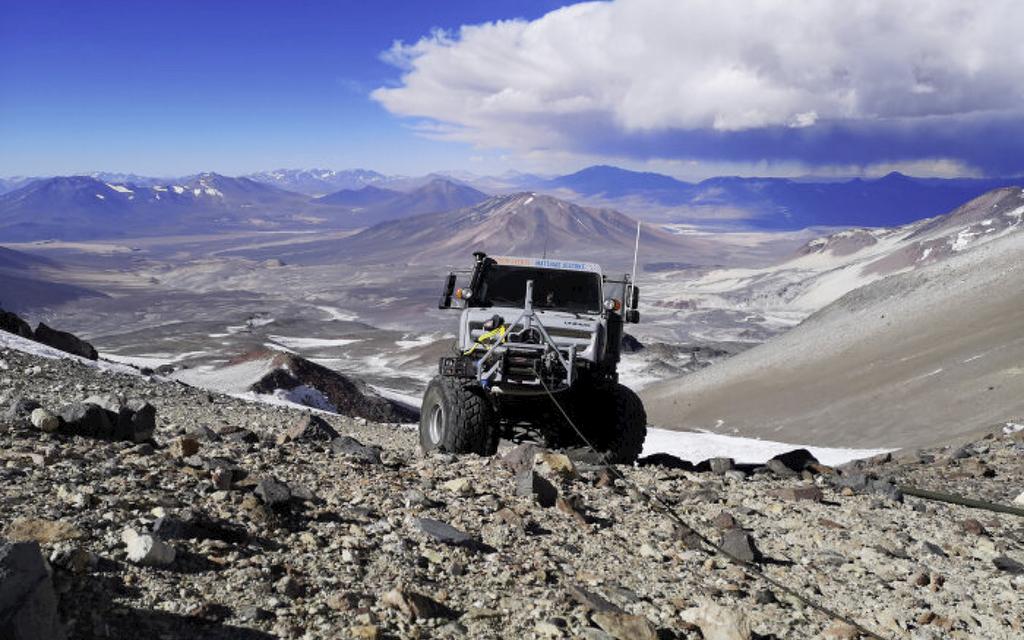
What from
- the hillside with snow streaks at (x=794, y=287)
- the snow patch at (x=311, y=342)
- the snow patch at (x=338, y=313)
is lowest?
the snow patch at (x=338, y=313)

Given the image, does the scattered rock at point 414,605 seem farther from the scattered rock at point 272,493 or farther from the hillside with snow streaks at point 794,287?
the hillside with snow streaks at point 794,287

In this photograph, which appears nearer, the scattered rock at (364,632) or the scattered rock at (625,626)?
the scattered rock at (364,632)

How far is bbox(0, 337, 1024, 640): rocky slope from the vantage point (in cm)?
443

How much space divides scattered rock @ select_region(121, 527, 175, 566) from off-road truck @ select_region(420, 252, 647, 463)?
5.10 m

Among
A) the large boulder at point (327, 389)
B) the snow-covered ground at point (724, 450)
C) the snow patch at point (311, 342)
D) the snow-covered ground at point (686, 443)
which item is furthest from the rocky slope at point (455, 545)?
the snow patch at point (311, 342)

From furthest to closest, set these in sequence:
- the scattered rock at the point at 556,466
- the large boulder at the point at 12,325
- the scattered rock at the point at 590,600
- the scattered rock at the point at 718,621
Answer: the large boulder at the point at 12,325
the scattered rock at the point at 556,466
the scattered rock at the point at 590,600
the scattered rock at the point at 718,621

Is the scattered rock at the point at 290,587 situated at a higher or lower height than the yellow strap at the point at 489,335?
lower

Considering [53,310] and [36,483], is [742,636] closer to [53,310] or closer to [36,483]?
[36,483]

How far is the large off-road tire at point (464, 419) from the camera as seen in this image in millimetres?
9555

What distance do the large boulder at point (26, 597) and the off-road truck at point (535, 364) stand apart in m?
6.14

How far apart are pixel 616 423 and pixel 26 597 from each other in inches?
302

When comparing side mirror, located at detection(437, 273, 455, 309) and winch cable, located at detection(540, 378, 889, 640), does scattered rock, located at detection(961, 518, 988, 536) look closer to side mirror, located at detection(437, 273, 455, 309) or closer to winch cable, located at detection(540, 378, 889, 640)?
winch cable, located at detection(540, 378, 889, 640)

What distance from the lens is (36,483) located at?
541 cm

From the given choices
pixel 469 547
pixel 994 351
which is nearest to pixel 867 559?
pixel 469 547
